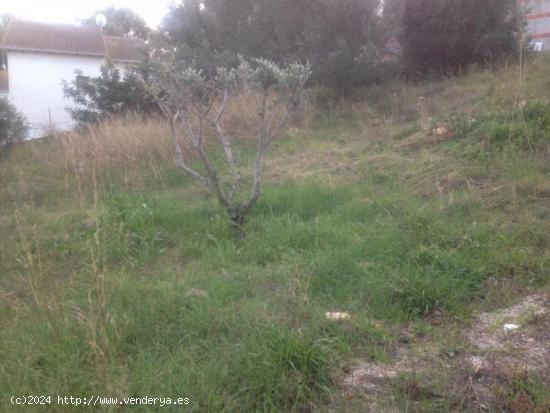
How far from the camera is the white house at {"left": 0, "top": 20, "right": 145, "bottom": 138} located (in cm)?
2414

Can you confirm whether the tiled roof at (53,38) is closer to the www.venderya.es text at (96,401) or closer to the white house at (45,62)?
the white house at (45,62)

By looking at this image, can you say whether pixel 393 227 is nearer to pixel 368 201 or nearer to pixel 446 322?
pixel 368 201

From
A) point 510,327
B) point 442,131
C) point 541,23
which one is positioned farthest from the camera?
point 541,23

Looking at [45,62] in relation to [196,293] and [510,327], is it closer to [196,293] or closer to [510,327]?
[196,293]

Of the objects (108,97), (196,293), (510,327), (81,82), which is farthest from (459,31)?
(81,82)

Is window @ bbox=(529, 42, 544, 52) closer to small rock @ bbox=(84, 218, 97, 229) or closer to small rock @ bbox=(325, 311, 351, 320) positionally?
small rock @ bbox=(84, 218, 97, 229)

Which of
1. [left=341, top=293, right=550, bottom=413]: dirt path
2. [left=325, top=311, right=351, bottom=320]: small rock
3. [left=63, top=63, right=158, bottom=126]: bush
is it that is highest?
[left=63, top=63, right=158, bottom=126]: bush

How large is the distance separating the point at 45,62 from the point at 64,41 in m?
1.68

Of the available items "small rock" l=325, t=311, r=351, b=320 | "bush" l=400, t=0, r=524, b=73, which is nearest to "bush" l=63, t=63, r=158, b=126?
"bush" l=400, t=0, r=524, b=73

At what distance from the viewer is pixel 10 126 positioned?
1149cm

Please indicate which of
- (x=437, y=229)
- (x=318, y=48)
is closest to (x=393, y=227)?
(x=437, y=229)

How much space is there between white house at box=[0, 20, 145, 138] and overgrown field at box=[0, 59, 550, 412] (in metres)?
19.0

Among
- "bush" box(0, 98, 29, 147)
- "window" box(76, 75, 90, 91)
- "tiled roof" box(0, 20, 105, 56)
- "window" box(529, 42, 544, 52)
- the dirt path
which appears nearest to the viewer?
the dirt path

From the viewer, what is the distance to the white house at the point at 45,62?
2414 cm
